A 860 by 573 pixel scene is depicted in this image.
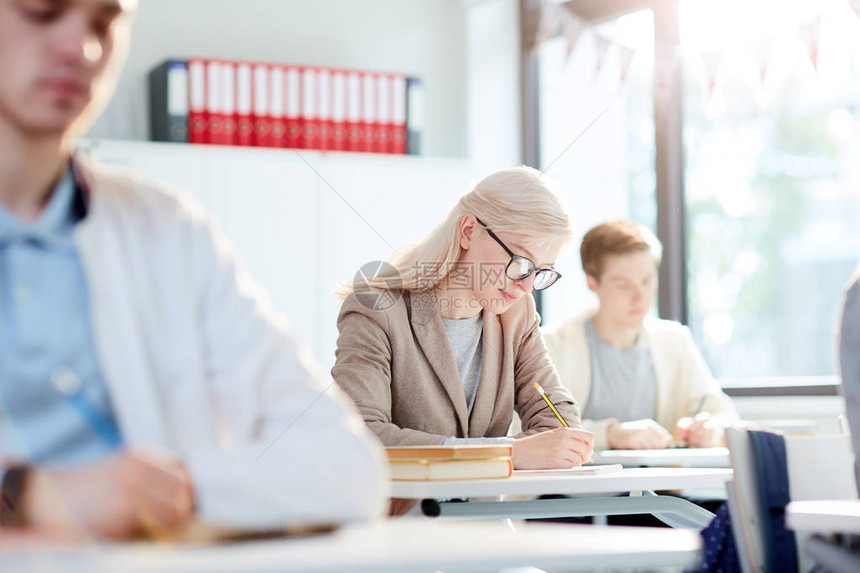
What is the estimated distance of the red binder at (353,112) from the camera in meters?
4.20

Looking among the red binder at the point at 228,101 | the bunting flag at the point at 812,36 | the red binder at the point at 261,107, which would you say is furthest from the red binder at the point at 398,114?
the bunting flag at the point at 812,36

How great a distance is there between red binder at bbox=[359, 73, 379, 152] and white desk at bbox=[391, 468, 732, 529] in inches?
92.9

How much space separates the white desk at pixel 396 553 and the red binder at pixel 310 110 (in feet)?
11.0

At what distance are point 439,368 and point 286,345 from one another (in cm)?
118

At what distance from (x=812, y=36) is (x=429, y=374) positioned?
208 cm

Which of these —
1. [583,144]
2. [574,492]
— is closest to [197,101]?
[583,144]

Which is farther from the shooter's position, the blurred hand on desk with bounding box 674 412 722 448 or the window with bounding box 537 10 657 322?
the window with bounding box 537 10 657 322

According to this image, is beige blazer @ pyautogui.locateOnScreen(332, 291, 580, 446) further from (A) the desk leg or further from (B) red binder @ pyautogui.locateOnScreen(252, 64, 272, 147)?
(B) red binder @ pyautogui.locateOnScreen(252, 64, 272, 147)

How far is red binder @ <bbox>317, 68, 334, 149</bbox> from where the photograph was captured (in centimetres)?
416

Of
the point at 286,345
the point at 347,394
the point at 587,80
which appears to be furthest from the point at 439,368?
Answer: the point at 587,80

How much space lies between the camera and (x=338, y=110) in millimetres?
4211

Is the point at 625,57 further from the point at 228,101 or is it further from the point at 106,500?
the point at 106,500

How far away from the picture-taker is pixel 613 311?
320cm

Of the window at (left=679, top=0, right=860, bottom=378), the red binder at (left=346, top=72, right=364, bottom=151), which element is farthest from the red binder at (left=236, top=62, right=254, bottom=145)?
the window at (left=679, top=0, right=860, bottom=378)
